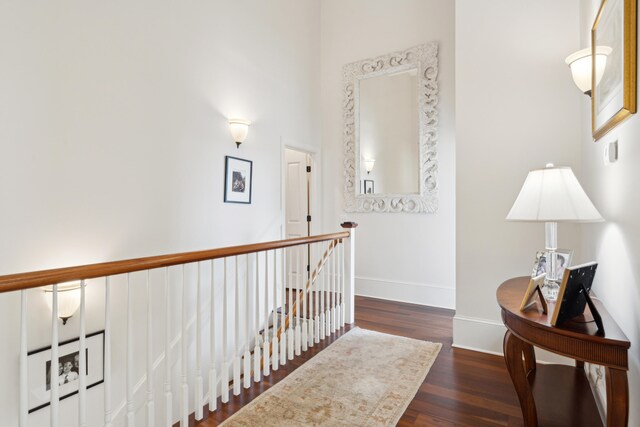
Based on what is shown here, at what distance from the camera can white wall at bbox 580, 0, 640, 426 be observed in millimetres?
1272

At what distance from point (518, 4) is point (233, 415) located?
3.65 m

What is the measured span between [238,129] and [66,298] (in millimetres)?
2216

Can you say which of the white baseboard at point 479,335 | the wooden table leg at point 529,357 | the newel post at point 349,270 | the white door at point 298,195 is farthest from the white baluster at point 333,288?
the white door at point 298,195

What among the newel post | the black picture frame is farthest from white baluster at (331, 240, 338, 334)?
the black picture frame

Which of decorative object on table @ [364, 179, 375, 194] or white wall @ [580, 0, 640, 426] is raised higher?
decorative object on table @ [364, 179, 375, 194]

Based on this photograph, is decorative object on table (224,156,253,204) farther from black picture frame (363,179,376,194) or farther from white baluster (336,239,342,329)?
black picture frame (363,179,376,194)

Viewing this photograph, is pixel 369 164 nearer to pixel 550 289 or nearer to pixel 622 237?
pixel 550 289

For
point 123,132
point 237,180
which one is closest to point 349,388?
point 237,180

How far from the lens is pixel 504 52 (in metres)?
2.77

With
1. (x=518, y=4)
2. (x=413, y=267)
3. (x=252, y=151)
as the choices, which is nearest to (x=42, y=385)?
(x=252, y=151)

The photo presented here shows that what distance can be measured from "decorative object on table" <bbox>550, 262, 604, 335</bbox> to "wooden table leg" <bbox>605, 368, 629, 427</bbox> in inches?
5.4

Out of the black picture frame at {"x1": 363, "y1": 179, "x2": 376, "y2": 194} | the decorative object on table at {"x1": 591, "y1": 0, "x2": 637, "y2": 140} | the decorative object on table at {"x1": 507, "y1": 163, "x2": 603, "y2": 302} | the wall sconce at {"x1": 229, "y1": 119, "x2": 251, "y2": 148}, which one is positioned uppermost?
the wall sconce at {"x1": 229, "y1": 119, "x2": 251, "y2": 148}

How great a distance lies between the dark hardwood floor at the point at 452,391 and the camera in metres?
2.00

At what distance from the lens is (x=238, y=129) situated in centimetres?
370
